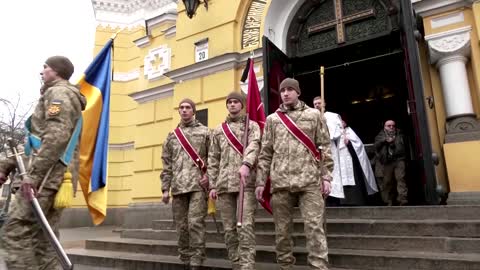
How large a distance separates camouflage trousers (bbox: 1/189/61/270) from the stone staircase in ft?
6.31

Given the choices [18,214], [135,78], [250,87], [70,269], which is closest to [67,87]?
[18,214]

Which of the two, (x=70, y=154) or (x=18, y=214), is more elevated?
(x=70, y=154)

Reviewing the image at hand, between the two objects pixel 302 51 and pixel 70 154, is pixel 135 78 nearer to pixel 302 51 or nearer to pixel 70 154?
pixel 302 51

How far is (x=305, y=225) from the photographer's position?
3381mm

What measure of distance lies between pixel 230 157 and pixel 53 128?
192 cm

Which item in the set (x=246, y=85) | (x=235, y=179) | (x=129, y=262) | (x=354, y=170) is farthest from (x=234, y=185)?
(x=246, y=85)

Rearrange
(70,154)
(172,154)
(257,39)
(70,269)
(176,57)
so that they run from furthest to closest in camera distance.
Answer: (176,57)
(257,39)
(172,154)
(70,154)
(70,269)

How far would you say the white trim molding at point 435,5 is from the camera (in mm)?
5845

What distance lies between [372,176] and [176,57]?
5295mm

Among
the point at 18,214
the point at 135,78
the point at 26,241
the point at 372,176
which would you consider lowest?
the point at 26,241

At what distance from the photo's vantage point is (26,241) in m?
2.80

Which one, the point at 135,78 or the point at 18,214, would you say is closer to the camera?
the point at 18,214

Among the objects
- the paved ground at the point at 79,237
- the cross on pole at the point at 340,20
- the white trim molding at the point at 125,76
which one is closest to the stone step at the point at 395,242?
the paved ground at the point at 79,237

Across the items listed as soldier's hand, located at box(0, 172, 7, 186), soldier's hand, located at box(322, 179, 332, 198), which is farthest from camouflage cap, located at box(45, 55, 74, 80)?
soldier's hand, located at box(322, 179, 332, 198)
